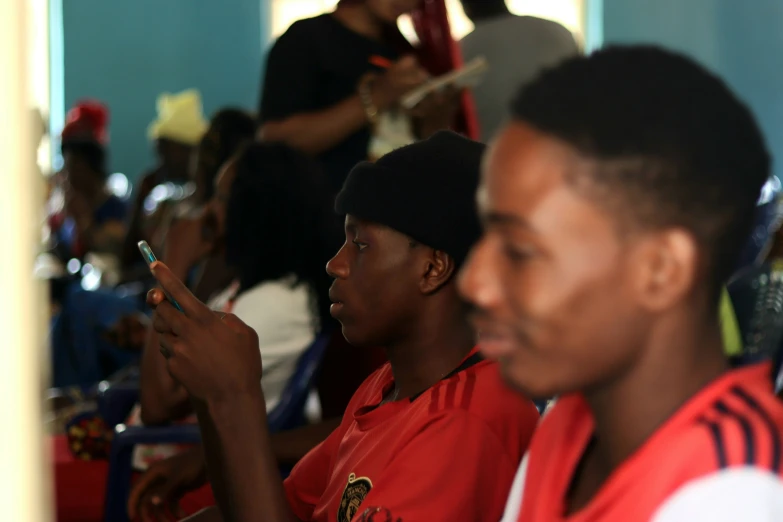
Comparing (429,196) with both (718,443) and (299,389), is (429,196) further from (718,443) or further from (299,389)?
(299,389)

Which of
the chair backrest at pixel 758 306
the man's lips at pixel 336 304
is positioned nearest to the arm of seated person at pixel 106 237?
the chair backrest at pixel 758 306

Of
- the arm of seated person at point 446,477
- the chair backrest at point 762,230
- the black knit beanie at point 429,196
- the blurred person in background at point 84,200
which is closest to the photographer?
the arm of seated person at point 446,477

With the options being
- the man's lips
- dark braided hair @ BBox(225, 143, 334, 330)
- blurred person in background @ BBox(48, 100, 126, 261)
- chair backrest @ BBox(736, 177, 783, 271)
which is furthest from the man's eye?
blurred person in background @ BBox(48, 100, 126, 261)

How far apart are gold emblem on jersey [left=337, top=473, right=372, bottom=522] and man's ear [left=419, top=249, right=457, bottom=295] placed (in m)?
0.28

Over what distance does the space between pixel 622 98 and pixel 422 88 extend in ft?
5.52

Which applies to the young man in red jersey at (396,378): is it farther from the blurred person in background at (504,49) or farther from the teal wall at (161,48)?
the teal wall at (161,48)

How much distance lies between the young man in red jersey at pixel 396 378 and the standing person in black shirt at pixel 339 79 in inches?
39.5

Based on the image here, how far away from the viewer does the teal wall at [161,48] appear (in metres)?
7.46

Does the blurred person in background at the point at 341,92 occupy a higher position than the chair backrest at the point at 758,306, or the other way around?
the blurred person in background at the point at 341,92

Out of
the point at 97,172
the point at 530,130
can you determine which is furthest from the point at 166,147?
the point at 530,130

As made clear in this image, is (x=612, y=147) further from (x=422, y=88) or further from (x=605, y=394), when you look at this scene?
(x=422, y=88)

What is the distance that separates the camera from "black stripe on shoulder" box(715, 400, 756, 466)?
81 centimetres

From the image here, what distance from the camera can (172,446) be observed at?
2.47 m

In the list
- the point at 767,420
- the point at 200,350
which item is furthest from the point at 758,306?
the point at 767,420
